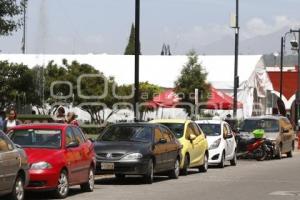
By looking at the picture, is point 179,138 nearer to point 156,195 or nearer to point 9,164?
point 156,195

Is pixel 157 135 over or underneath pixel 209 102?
underneath

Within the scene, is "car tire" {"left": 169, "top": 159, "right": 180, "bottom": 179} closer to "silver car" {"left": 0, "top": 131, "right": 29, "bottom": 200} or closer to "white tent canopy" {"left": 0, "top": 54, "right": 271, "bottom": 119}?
"silver car" {"left": 0, "top": 131, "right": 29, "bottom": 200}

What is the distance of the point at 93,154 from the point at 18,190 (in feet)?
12.0

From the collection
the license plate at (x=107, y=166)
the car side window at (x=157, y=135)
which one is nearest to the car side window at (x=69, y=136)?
the license plate at (x=107, y=166)

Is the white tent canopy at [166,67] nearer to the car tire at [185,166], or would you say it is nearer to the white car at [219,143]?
the white car at [219,143]

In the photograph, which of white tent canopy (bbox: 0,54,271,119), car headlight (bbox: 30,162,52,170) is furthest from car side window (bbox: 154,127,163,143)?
white tent canopy (bbox: 0,54,271,119)

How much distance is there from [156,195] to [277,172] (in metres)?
9.15

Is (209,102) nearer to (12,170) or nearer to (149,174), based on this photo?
(149,174)

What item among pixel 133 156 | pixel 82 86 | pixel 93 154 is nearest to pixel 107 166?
pixel 133 156

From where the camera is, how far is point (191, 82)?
53312 mm

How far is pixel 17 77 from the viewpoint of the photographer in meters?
43.0

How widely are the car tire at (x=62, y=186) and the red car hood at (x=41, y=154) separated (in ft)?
1.33

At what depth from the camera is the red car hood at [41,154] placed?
15234mm

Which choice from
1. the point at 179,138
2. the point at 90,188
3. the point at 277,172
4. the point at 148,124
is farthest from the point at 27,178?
the point at 277,172
